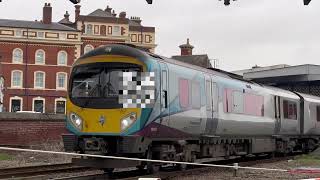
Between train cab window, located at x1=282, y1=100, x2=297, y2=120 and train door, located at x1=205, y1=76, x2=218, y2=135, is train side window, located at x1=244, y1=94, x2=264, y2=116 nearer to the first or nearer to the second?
train door, located at x1=205, y1=76, x2=218, y2=135

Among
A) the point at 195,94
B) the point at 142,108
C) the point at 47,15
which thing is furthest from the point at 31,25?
the point at 142,108

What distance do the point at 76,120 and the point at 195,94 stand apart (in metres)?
3.39

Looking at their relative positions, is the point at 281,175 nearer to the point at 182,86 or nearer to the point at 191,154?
the point at 191,154

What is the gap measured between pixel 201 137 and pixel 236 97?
9.14 feet

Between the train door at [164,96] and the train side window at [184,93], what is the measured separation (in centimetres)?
73

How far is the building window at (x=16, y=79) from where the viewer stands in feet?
213

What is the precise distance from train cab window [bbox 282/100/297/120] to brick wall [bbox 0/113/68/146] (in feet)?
33.4

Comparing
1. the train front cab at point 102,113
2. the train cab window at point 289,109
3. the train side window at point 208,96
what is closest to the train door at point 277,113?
the train cab window at point 289,109

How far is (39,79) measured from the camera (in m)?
66.6

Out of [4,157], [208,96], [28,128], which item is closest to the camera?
[208,96]

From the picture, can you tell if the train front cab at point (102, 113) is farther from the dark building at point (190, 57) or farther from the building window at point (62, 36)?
the building window at point (62, 36)

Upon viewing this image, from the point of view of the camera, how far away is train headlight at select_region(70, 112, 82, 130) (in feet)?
41.5

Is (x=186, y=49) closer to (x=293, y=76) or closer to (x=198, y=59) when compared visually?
(x=198, y=59)

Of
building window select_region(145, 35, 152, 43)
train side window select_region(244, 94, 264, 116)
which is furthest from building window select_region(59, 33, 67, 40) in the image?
train side window select_region(244, 94, 264, 116)
